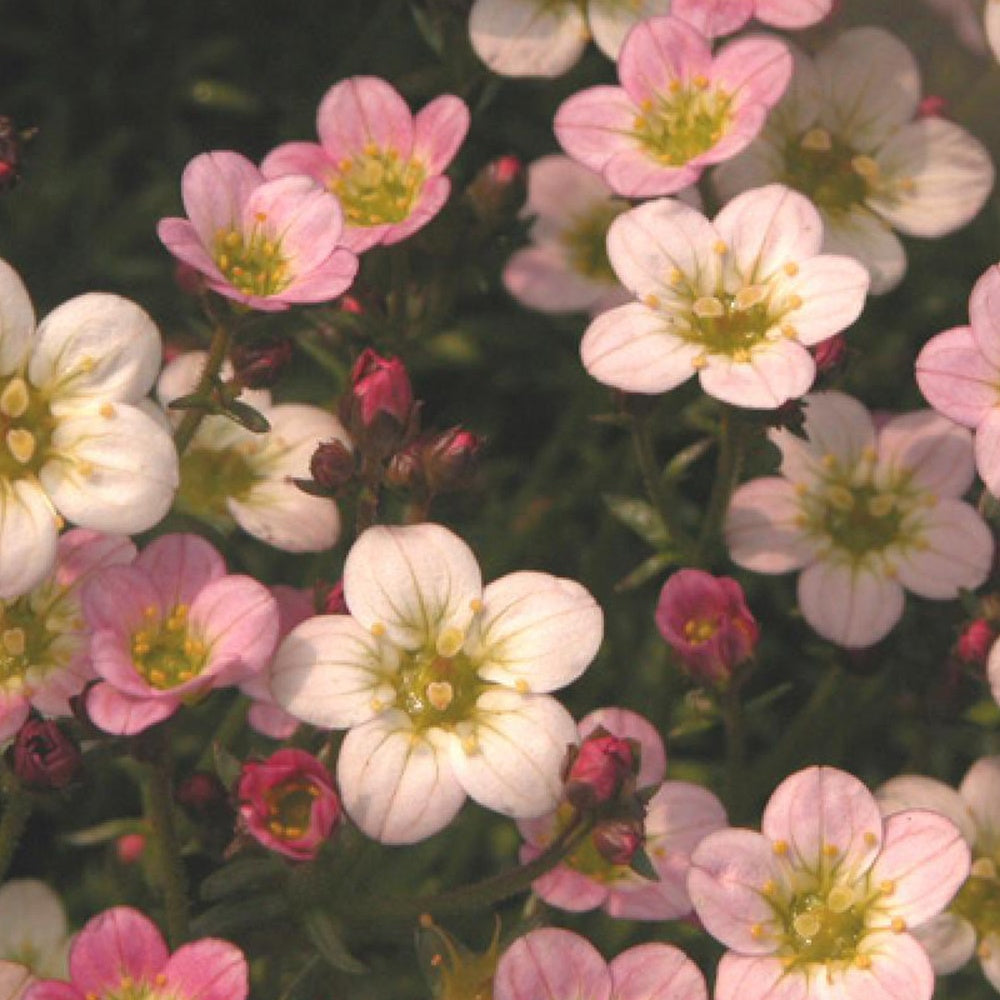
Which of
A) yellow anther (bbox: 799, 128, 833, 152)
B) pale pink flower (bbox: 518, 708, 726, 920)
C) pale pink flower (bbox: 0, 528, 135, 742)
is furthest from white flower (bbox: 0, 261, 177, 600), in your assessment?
yellow anther (bbox: 799, 128, 833, 152)

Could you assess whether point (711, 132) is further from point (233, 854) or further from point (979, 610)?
point (233, 854)

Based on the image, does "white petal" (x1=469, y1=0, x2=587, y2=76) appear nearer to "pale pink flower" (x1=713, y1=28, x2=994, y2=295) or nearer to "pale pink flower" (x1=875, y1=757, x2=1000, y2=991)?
"pale pink flower" (x1=713, y1=28, x2=994, y2=295)

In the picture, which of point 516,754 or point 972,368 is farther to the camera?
point 972,368

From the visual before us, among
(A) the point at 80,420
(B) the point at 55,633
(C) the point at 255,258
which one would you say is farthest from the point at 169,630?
(C) the point at 255,258

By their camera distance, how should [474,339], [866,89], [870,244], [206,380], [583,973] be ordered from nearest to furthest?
1. [583,973]
2. [206,380]
3. [870,244]
4. [866,89]
5. [474,339]

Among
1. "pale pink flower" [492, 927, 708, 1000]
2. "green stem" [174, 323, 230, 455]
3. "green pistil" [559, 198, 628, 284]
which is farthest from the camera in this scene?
"green pistil" [559, 198, 628, 284]

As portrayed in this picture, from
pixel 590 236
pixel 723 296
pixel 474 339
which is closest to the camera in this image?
pixel 723 296

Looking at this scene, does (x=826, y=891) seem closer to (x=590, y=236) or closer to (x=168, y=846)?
(x=168, y=846)
